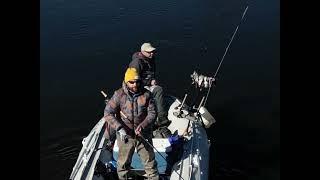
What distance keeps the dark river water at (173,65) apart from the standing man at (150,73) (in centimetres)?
214

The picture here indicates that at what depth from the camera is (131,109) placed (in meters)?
7.61

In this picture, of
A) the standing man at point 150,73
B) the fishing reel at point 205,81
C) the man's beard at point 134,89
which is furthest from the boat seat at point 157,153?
the man's beard at point 134,89

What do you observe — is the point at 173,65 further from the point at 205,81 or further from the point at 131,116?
the point at 131,116

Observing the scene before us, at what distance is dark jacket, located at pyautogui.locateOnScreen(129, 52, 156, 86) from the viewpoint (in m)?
9.96

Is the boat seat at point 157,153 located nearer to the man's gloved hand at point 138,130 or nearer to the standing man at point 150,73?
the standing man at point 150,73

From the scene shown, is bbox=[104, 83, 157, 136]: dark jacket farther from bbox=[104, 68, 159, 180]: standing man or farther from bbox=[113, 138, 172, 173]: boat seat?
bbox=[113, 138, 172, 173]: boat seat

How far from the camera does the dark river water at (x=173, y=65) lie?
1205 cm

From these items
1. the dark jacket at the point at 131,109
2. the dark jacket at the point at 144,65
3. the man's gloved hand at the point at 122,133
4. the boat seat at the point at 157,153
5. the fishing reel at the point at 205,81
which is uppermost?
the dark jacket at the point at 144,65

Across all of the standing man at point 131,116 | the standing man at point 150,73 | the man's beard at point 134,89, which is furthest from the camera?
the standing man at point 150,73

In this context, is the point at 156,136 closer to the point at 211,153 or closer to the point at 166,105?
the point at 166,105

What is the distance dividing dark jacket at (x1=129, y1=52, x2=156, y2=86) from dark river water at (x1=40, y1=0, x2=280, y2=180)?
2881 mm

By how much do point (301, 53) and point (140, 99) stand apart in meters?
4.76

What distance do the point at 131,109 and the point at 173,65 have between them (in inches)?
359

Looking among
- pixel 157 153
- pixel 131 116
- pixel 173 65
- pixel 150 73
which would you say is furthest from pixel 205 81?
pixel 173 65
